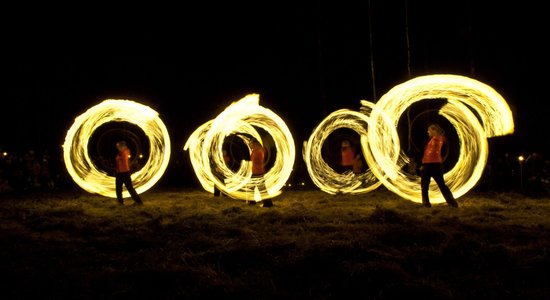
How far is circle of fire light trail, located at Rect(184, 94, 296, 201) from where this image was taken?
36.8 feet

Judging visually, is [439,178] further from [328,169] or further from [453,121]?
[328,169]

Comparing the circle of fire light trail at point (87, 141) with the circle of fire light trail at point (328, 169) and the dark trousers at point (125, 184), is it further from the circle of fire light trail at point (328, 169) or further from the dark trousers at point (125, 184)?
the circle of fire light trail at point (328, 169)

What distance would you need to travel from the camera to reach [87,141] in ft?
42.8

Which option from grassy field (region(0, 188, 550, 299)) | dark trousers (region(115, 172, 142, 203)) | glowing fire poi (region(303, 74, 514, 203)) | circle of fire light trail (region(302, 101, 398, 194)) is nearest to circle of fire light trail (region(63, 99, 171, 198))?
dark trousers (region(115, 172, 142, 203))

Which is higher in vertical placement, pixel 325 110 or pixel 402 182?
pixel 325 110

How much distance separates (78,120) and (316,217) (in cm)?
687

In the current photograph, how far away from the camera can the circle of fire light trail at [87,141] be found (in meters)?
12.4

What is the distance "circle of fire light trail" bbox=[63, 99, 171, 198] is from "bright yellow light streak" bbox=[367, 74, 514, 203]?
519 cm

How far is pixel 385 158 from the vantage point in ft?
33.9

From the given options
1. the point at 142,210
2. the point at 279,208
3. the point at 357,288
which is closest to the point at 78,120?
the point at 142,210

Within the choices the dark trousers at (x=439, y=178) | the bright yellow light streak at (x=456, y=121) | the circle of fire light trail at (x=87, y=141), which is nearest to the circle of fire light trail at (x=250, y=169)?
the circle of fire light trail at (x=87, y=141)

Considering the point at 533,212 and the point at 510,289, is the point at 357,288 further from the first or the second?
the point at 533,212

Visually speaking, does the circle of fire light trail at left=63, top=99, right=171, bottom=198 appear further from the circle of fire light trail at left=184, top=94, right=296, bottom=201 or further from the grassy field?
the grassy field

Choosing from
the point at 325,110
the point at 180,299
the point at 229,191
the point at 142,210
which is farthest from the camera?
the point at 325,110
